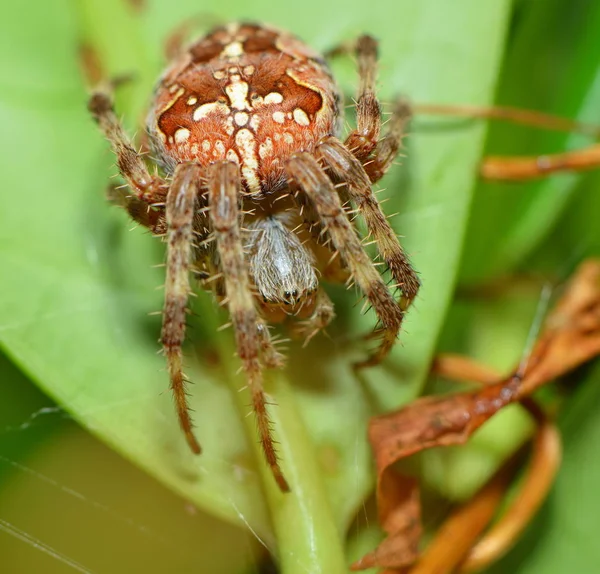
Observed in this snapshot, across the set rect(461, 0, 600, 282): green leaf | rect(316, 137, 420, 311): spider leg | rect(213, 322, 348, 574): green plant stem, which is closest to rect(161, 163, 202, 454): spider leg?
rect(213, 322, 348, 574): green plant stem

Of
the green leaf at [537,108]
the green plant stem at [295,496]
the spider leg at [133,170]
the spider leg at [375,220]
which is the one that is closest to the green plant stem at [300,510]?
the green plant stem at [295,496]

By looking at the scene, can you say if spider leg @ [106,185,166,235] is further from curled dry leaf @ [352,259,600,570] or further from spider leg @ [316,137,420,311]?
curled dry leaf @ [352,259,600,570]

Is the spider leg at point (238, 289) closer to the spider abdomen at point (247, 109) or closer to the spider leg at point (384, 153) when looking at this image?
the spider abdomen at point (247, 109)

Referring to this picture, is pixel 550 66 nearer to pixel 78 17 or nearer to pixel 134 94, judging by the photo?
pixel 134 94

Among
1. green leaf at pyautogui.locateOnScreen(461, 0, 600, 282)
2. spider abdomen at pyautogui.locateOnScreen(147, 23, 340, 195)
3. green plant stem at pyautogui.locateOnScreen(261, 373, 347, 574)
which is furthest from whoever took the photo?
green leaf at pyautogui.locateOnScreen(461, 0, 600, 282)

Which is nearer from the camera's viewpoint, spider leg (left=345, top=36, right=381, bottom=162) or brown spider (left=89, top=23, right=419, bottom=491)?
brown spider (left=89, top=23, right=419, bottom=491)

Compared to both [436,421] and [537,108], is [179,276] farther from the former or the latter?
[537,108]

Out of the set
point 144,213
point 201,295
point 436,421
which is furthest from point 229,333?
point 436,421
